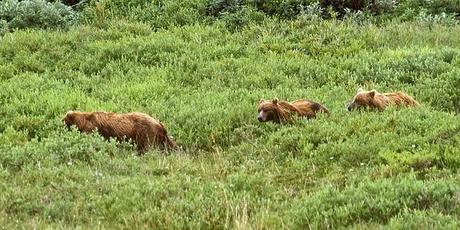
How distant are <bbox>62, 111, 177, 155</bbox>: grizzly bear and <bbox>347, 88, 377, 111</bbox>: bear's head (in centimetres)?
282

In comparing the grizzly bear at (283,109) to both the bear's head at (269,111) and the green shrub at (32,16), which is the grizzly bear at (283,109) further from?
the green shrub at (32,16)

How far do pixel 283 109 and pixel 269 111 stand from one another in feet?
0.92

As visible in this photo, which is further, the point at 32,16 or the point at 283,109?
the point at 32,16

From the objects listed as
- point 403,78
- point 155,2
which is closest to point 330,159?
point 403,78

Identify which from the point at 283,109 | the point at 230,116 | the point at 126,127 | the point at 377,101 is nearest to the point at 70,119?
the point at 126,127

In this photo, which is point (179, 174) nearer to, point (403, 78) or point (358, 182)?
point (358, 182)

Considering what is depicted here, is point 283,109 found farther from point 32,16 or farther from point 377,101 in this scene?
point 32,16

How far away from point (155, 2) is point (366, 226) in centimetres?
1357

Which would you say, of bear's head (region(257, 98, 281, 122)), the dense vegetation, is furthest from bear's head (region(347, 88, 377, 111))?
bear's head (region(257, 98, 281, 122))

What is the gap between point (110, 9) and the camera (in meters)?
18.8

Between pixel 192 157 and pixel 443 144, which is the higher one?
pixel 443 144

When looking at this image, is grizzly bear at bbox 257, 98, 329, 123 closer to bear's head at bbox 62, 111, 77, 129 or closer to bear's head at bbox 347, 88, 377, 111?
bear's head at bbox 347, 88, 377, 111

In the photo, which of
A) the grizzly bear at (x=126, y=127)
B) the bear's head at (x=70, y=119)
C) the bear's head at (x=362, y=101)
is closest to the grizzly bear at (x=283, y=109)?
the bear's head at (x=362, y=101)

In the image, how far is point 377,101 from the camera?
36.8 ft
